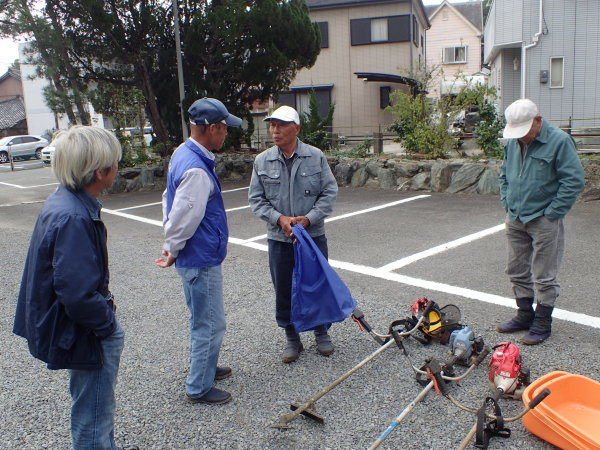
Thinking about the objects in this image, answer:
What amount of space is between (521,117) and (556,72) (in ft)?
43.3

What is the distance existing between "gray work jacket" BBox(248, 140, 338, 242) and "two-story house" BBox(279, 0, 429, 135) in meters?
19.6

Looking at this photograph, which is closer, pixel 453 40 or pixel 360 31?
pixel 360 31

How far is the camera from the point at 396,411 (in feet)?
10.2

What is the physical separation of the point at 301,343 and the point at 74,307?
2168 millimetres

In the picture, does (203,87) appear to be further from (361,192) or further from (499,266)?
(499,266)

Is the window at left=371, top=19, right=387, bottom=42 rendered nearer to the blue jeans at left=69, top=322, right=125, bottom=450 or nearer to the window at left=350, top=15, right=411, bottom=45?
the window at left=350, top=15, right=411, bottom=45

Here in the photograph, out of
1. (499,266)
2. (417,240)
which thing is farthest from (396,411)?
(417,240)

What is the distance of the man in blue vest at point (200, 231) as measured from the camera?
2.97m

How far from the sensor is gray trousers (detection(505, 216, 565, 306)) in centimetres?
387

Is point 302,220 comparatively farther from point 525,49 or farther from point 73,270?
point 525,49

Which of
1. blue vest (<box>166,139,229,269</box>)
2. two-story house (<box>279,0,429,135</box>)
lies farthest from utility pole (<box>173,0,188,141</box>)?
blue vest (<box>166,139,229,269</box>)

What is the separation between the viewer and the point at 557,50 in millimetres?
14883

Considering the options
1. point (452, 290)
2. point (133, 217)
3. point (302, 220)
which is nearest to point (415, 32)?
point (133, 217)

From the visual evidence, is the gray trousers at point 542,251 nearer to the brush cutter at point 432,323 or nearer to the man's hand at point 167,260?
the brush cutter at point 432,323
